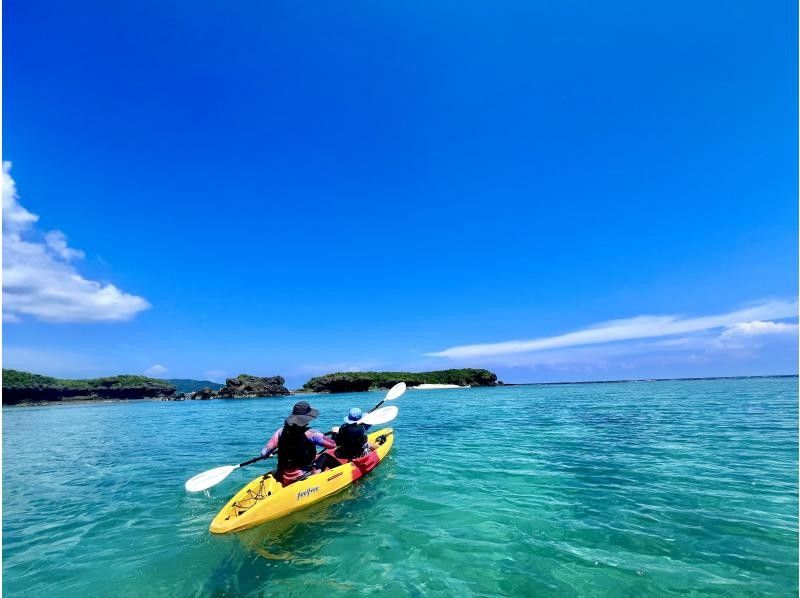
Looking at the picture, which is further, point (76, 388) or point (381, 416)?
point (76, 388)

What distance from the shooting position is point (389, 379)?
126 metres

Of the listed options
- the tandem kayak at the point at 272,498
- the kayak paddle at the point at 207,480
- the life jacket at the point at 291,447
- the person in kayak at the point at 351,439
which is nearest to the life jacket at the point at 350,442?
the person in kayak at the point at 351,439

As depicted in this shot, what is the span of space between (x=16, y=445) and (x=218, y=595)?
28.3 metres

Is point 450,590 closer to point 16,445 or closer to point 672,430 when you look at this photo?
point 672,430

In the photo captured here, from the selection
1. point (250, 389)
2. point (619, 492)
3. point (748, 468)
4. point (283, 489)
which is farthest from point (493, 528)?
point (250, 389)

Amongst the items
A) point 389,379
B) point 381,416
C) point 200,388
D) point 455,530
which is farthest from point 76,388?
point 455,530

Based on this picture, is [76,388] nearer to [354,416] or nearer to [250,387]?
[250,387]

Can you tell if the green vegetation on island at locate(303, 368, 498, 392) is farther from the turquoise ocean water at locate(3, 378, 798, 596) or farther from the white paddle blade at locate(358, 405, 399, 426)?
the turquoise ocean water at locate(3, 378, 798, 596)

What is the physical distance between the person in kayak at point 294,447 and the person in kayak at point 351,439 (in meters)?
2.22

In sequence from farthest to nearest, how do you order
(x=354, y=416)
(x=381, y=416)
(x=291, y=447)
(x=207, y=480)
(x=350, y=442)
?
(x=381, y=416)
(x=350, y=442)
(x=354, y=416)
(x=207, y=480)
(x=291, y=447)

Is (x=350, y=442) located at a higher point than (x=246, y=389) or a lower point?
lower

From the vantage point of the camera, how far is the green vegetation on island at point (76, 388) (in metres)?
106

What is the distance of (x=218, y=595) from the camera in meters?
6.29

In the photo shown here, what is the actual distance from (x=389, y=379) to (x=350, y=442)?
115093 mm
